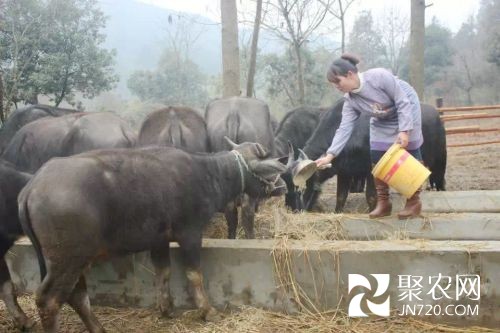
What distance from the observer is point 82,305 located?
427 cm

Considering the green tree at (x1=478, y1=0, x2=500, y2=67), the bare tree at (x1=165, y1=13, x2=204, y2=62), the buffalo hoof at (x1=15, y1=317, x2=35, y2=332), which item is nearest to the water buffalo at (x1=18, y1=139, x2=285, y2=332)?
the buffalo hoof at (x1=15, y1=317, x2=35, y2=332)

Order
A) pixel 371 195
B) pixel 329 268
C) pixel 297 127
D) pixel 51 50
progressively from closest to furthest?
pixel 329 268
pixel 371 195
pixel 297 127
pixel 51 50

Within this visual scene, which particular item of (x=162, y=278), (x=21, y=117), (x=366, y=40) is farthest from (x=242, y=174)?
(x=366, y=40)

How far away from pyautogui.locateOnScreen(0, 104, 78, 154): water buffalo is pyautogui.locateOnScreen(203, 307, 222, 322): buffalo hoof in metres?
5.10

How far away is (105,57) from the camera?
15344 mm

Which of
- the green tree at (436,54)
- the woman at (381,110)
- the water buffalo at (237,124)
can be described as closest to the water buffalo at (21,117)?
the water buffalo at (237,124)

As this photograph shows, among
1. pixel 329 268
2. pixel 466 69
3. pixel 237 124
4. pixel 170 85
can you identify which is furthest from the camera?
pixel 170 85

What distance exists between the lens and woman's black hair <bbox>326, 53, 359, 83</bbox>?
16.4 ft

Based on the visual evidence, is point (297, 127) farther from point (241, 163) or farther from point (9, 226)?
point (9, 226)

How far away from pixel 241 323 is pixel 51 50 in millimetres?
11912

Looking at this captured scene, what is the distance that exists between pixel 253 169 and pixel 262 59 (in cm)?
2259

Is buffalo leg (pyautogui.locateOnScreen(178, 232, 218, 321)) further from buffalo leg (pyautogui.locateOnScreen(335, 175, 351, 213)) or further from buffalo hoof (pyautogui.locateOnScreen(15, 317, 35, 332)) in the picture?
buffalo leg (pyautogui.locateOnScreen(335, 175, 351, 213))

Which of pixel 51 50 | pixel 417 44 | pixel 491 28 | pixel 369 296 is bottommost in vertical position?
pixel 369 296

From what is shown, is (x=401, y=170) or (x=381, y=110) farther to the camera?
(x=381, y=110)
